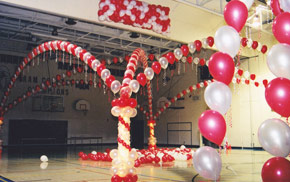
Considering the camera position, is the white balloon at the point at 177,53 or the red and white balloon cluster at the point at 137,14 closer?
the white balloon at the point at 177,53

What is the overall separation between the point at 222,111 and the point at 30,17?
28.5 feet

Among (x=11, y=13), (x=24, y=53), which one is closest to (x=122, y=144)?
(x=11, y=13)

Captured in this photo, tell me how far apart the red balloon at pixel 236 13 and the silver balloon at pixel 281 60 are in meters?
0.60

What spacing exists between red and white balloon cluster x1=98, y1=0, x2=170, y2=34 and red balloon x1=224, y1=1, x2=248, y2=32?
5156 mm

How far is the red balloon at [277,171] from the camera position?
2705 mm

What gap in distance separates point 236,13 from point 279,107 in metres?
1.14

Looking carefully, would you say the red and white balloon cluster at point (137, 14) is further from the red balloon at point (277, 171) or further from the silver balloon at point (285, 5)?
the red balloon at point (277, 171)

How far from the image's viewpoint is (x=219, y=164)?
3115 mm

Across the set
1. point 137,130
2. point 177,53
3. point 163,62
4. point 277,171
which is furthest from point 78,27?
point 277,171

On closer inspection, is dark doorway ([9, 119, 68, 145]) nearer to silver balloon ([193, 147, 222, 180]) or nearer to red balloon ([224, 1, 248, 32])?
silver balloon ([193, 147, 222, 180])

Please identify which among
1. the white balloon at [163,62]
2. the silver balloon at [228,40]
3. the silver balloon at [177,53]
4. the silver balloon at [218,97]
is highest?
the silver balloon at [177,53]

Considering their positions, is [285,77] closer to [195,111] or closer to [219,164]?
[219,164]

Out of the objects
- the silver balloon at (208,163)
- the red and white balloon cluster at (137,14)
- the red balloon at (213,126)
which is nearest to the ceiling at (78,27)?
the red and white balloon cluster at (137,14)

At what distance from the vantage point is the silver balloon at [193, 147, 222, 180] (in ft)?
10.0
